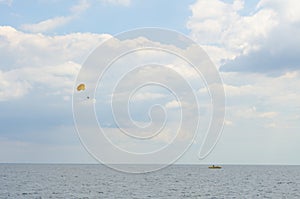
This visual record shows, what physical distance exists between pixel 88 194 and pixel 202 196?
24709 millimetres

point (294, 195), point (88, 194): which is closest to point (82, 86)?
point (88, 194)

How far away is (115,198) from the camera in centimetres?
8706

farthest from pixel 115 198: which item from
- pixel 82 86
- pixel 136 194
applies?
pixel 82 86

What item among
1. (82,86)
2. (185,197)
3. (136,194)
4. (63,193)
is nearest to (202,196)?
(185,197)

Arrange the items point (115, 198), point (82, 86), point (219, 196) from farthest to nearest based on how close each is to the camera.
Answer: point (219, 196) < point (115, 198) < point (82, 86)

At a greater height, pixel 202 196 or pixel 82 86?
pixel 82 86

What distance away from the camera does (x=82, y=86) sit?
65312 mm

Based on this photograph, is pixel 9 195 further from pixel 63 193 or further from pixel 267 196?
pixel 267 196

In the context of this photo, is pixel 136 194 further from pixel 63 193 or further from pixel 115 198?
pixel 63 193

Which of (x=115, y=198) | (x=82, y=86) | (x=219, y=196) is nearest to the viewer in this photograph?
(x=82, y=86)

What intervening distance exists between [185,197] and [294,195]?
2648 cm

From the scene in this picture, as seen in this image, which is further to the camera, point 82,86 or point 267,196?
point 267,196

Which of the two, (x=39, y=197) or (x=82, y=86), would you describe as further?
(x=39, y=197)

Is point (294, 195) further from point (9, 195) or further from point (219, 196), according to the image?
point (9, 195)
